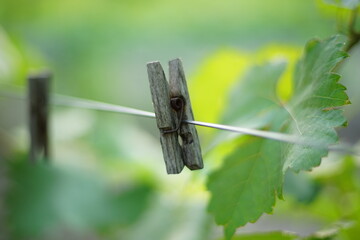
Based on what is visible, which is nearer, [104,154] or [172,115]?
[172,115]

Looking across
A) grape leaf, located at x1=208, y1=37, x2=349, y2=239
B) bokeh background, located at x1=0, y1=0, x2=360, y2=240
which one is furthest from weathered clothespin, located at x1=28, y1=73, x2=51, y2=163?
grape leaf, located at x1=208, y1=37, x2=349, y2=239

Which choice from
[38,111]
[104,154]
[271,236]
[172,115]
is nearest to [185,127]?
[172,115]

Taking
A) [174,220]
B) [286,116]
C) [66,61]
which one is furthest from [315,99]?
[66,61]

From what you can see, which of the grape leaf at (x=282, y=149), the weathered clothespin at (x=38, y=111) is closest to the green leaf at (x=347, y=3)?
the grape leaf at (x=282, y=149)

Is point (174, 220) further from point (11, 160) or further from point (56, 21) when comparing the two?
point (56, 21)

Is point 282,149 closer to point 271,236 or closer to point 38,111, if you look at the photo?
point 271,236
